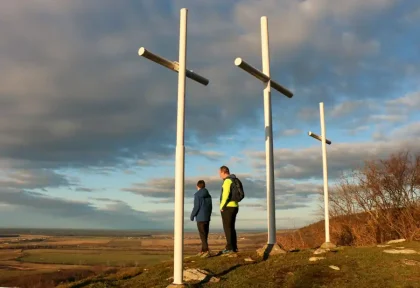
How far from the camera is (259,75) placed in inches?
480

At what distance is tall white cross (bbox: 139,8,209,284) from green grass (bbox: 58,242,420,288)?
649 millimetres

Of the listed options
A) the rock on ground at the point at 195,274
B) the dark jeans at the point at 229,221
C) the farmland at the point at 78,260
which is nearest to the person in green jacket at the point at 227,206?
the dark jeans at the point at 229,221

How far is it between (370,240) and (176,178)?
1635 cm

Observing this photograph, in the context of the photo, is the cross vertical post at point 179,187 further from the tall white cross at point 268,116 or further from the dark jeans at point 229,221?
the dark jeans at point 229,221

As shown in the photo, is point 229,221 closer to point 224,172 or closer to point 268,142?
point 224,172

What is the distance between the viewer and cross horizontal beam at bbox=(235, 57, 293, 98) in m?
10.9

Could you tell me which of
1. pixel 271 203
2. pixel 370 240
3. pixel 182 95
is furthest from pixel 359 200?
pixel 182 95

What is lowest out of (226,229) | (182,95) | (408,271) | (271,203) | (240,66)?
(408,271)

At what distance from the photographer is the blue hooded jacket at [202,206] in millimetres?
12477

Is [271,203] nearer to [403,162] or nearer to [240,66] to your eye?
[240,66]

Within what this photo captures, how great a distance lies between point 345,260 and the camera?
35.2ft

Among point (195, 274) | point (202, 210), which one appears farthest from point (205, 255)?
point (195, 274)

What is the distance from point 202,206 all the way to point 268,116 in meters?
3.29

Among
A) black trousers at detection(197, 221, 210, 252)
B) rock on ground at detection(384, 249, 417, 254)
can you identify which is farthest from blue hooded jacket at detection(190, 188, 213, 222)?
rock on ground at detection(384, 249, 417, 254)
